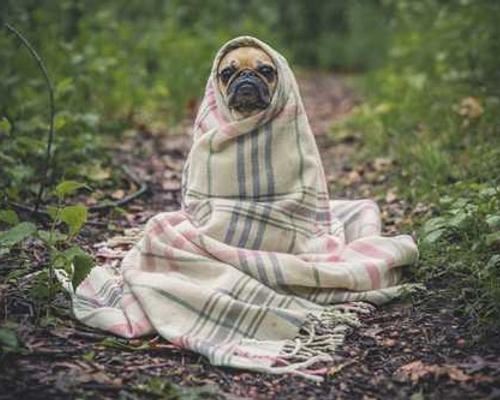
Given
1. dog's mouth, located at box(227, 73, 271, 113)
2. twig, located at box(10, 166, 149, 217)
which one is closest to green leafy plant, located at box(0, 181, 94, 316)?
dog's mouth, located at box(227, 73, 271, 113)

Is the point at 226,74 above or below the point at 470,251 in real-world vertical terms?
above

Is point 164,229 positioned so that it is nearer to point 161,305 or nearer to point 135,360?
point 161,305

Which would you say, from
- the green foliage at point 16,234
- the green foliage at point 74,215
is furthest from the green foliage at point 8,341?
the green foliage at point 74,215

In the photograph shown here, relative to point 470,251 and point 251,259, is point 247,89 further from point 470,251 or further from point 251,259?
point 470,251

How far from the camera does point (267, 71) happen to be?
3348 millimetres

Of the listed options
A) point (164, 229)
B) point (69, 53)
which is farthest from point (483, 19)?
point (164, 229)

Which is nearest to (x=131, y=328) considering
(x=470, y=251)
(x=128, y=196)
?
(x=470, y=251)

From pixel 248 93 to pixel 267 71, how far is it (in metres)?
0.15

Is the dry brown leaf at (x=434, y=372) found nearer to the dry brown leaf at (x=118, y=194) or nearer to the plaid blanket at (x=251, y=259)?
the plaid blanket at (x=251, y=259)

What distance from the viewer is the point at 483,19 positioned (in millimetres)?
6879

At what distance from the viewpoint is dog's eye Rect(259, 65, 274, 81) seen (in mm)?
3336

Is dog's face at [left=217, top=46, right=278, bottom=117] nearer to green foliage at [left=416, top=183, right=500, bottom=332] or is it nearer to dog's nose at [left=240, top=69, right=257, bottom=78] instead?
dog's nose at [left=240, top=69, right=257, bottom=78]

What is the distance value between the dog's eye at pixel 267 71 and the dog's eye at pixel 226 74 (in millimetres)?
121

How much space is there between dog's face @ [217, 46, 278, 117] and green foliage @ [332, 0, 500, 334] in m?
0.96
